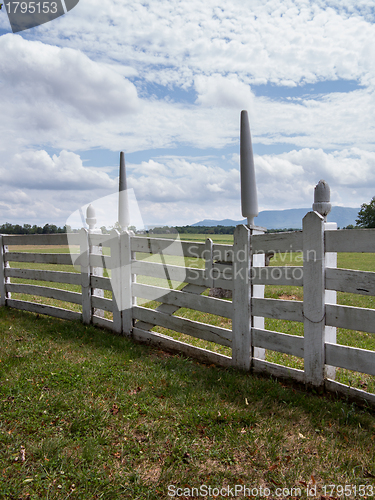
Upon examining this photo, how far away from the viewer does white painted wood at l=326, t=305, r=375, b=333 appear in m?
3.91

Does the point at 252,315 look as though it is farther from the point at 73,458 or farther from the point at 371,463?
the point at 73,458

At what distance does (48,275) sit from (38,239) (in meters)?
0.95

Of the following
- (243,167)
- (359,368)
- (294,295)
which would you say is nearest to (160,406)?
(359,368)

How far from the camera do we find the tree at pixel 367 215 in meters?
81.0

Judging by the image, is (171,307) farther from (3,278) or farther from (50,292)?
(3,278)

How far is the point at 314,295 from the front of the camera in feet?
13.8

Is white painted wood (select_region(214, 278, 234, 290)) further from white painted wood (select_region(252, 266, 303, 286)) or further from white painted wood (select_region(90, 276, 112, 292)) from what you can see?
white painted wood (select_region(90, 276, 112, 292))

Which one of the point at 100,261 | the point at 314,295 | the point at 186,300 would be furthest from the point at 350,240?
the point at 100,261

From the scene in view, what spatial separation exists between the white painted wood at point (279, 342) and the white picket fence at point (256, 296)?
0.5 inches

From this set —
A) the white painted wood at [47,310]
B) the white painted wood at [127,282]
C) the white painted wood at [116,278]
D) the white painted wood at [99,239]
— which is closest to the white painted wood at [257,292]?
the white painted wood at [127,282]

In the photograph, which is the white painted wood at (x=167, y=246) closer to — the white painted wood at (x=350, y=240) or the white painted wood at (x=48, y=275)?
the white painted wood at (x=350, y=240)

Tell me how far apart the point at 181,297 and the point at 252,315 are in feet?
4.22

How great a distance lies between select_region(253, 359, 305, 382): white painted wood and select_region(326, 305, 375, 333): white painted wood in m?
0.81

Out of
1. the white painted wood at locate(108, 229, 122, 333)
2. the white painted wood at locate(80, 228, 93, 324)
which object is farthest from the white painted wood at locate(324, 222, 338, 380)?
the white painted wood at locate(80, 228, 93, 324)
